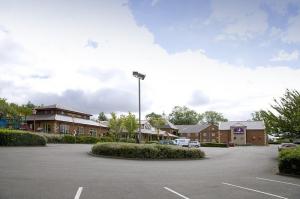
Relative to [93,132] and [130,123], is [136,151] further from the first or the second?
[93,132]

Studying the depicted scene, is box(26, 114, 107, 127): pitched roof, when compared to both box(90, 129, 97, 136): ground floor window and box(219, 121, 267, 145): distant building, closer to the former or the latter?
box(90, 129, 97, 136): ground floor window

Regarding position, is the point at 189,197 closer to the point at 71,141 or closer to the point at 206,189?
the point at 206,189

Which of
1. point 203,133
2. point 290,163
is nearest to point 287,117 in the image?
point 290,163

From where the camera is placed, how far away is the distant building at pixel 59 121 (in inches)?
2437

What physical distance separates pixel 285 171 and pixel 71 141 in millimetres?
34377

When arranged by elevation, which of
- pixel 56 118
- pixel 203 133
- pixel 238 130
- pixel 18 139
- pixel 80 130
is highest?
pixel 56 118

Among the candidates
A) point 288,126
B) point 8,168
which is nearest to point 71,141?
point 288,126

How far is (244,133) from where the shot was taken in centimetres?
11394

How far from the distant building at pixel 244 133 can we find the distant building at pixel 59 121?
54284 mm

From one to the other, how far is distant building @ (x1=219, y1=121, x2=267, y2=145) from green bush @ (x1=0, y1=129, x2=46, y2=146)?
3377 inches

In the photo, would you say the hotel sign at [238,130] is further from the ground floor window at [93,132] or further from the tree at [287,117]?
the tree at [287,117]

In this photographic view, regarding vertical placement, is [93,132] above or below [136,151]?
above

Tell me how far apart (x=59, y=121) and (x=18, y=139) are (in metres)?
28.0

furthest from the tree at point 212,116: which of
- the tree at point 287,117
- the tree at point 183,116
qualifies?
the tree at point 287,117
